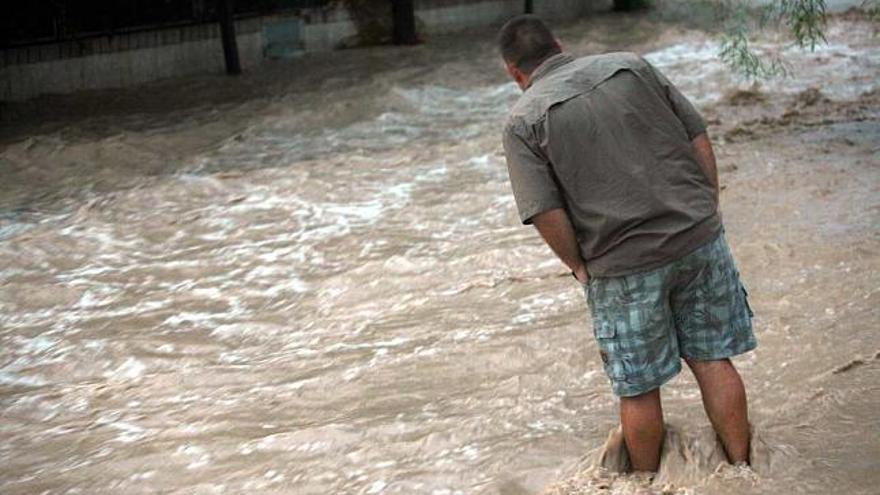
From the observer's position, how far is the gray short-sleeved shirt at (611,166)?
353 centimetres

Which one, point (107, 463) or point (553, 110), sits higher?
point (553, 110)

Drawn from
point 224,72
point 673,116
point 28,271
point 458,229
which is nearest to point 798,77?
point 458,229

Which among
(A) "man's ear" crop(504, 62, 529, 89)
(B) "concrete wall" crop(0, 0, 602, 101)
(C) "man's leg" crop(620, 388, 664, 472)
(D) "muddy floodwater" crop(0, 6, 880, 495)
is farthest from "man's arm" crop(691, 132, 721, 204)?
(B) "concrete wall" crop(0, 0, 602, 101)

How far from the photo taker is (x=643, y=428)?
3.75 meters

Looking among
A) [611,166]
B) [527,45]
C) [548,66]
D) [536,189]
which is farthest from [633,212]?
[527,45]

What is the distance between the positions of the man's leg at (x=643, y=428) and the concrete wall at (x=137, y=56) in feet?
38.3

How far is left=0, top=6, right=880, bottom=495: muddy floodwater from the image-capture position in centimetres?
444

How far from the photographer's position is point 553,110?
3.53m

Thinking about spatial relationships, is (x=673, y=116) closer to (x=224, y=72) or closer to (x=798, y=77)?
(x=798, y=77)

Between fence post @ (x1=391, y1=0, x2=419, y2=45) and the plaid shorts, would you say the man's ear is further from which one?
fence post @ (x1=391, y1=0, x2=419, y2=45)

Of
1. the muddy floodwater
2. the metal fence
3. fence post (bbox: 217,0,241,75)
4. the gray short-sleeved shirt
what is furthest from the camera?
fence post (bbox: 217,0,241,75)

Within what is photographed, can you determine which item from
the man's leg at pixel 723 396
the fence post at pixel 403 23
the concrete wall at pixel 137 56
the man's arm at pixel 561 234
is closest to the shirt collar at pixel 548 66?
the man's arm at pixel 561 234

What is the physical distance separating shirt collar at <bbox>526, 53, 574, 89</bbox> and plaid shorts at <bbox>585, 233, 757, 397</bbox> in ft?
2.34

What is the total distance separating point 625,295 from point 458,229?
4477 millimetres
